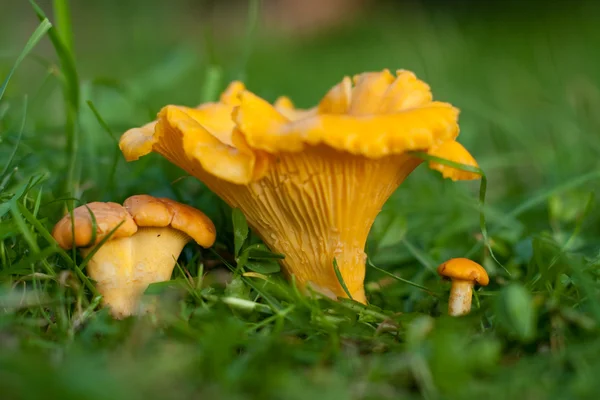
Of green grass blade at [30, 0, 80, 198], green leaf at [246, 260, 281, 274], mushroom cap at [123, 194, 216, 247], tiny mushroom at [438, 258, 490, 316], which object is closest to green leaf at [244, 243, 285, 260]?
green leaf at [246, 260, 281, 274]

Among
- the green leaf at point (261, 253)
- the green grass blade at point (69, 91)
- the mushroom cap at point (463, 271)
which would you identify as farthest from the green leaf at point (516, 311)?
the green grass blade at point (69, 91)

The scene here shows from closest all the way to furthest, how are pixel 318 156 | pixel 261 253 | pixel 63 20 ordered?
pixel 318 156, pixel 261 253, pixel 63 20

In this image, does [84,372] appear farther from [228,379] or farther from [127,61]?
[127,61]

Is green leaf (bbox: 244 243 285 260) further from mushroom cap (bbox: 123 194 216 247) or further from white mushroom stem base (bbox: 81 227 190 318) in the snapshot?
white mushroom stem base (bbox: 81 227 190 318)

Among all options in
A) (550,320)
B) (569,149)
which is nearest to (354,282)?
(550,320)

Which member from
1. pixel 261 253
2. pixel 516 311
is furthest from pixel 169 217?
pixel 516 311

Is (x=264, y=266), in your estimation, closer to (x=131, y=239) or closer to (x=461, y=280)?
(x=131, y=239)
